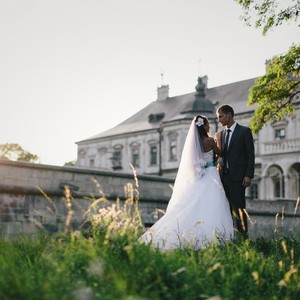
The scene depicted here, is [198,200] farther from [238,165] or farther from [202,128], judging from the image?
[202,128]

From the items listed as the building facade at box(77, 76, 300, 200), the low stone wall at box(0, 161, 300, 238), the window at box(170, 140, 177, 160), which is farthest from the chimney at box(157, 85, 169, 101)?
the low stone wall at box(0, 161, 300, 238)

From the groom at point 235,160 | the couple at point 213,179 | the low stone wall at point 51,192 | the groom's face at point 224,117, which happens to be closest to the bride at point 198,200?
the couple at point 213,179

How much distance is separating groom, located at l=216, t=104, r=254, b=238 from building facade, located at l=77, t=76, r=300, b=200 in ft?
77.0

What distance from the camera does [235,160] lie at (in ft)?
26.3

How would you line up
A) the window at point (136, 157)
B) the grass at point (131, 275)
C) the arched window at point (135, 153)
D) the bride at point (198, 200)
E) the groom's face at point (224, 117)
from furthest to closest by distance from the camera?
the window at point (136, 157)
the arched window at point (135, 153)
the groom's face at point (224, 117)
the bride at point (198, 200)
the grass at point (131, 275)

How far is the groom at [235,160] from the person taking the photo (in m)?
7.92

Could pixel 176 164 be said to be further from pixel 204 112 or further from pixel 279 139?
pixel 279 139

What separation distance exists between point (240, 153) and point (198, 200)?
3.40ft

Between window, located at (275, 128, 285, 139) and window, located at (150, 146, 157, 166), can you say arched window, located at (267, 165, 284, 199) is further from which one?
window, located at (150, 146, 157, 166)

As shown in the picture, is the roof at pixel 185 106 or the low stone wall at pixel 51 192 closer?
the low stone wall at pixel 51 192

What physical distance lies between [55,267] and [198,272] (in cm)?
123

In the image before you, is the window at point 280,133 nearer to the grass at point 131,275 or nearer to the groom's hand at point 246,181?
the groom's hand at point 246,181

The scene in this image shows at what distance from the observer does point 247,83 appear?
44.1 metres

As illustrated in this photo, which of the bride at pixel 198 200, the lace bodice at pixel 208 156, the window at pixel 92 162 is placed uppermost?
the window at pixel 92 162
